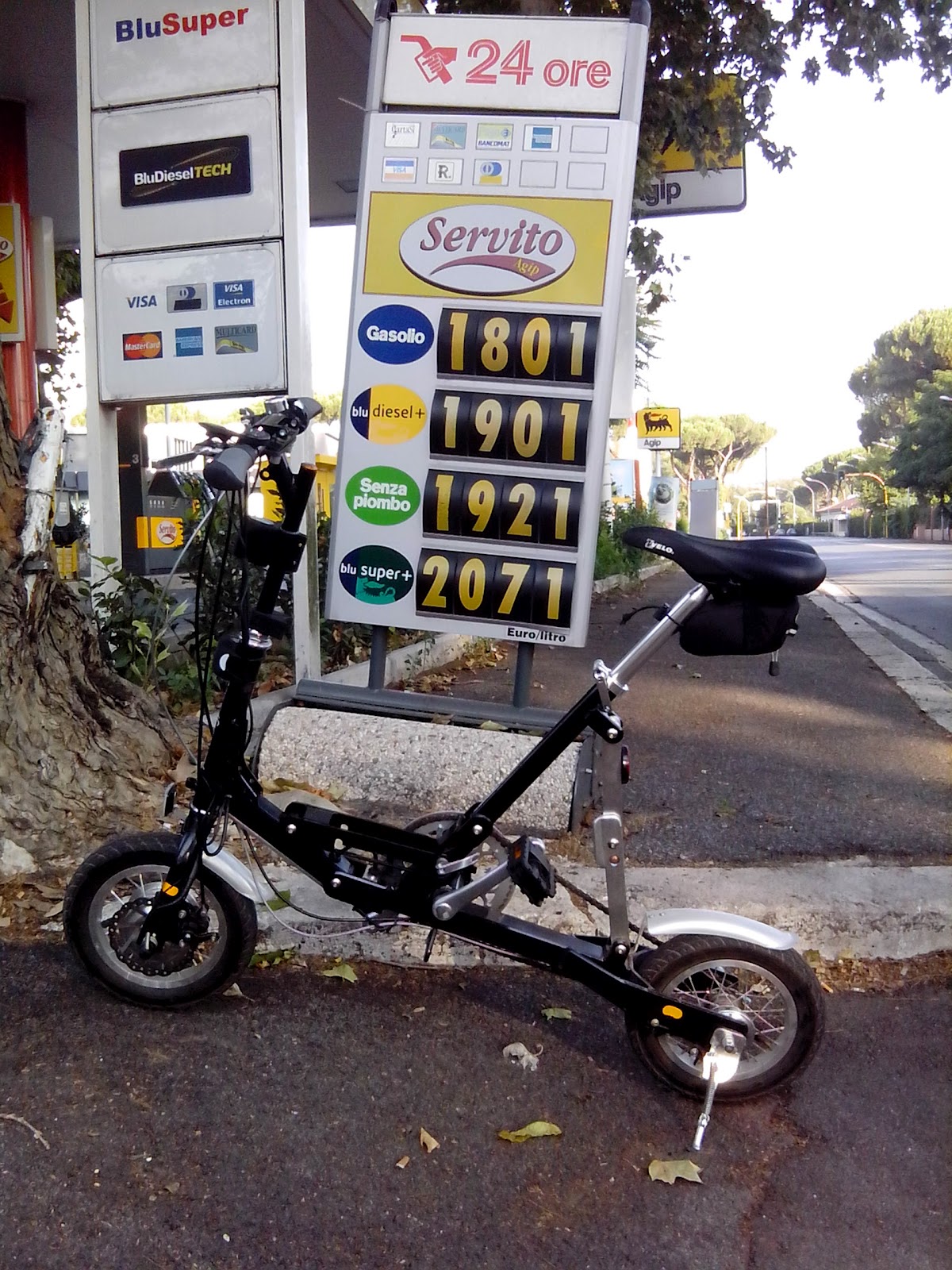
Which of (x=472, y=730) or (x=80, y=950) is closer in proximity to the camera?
(x=80, y=950)

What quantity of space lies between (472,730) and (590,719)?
6.30 feet

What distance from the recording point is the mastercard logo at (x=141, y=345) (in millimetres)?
5336

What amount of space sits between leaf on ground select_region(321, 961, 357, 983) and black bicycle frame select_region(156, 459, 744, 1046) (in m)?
0.41

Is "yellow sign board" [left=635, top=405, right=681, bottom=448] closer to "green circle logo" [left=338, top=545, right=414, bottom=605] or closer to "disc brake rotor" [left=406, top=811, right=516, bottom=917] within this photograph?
"green circle logo" [left=338, top=545, right=414, bottom=605]

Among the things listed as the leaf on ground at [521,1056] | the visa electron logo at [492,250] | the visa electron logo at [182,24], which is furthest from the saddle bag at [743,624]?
the visa electron logo at [182,24]

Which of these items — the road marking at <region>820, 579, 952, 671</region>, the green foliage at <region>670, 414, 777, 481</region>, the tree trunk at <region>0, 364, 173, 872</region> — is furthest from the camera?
the green foliage at <region>670, 414, 777, 481</region>

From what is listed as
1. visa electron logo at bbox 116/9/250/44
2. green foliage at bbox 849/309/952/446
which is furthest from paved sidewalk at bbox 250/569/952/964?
green foliage at bbox 849/309/952/446

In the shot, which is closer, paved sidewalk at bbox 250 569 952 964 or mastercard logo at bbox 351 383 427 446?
paved sidewalk at bbox 250 569 952 964

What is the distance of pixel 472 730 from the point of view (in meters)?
4.35

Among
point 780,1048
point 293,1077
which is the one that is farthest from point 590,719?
point 293,1077

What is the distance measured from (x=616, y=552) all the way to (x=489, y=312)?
10518 mm

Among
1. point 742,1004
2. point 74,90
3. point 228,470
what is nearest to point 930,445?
point 74,90

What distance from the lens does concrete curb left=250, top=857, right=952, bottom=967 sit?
3.22 meters

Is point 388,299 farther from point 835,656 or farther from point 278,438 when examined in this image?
point 835,656
